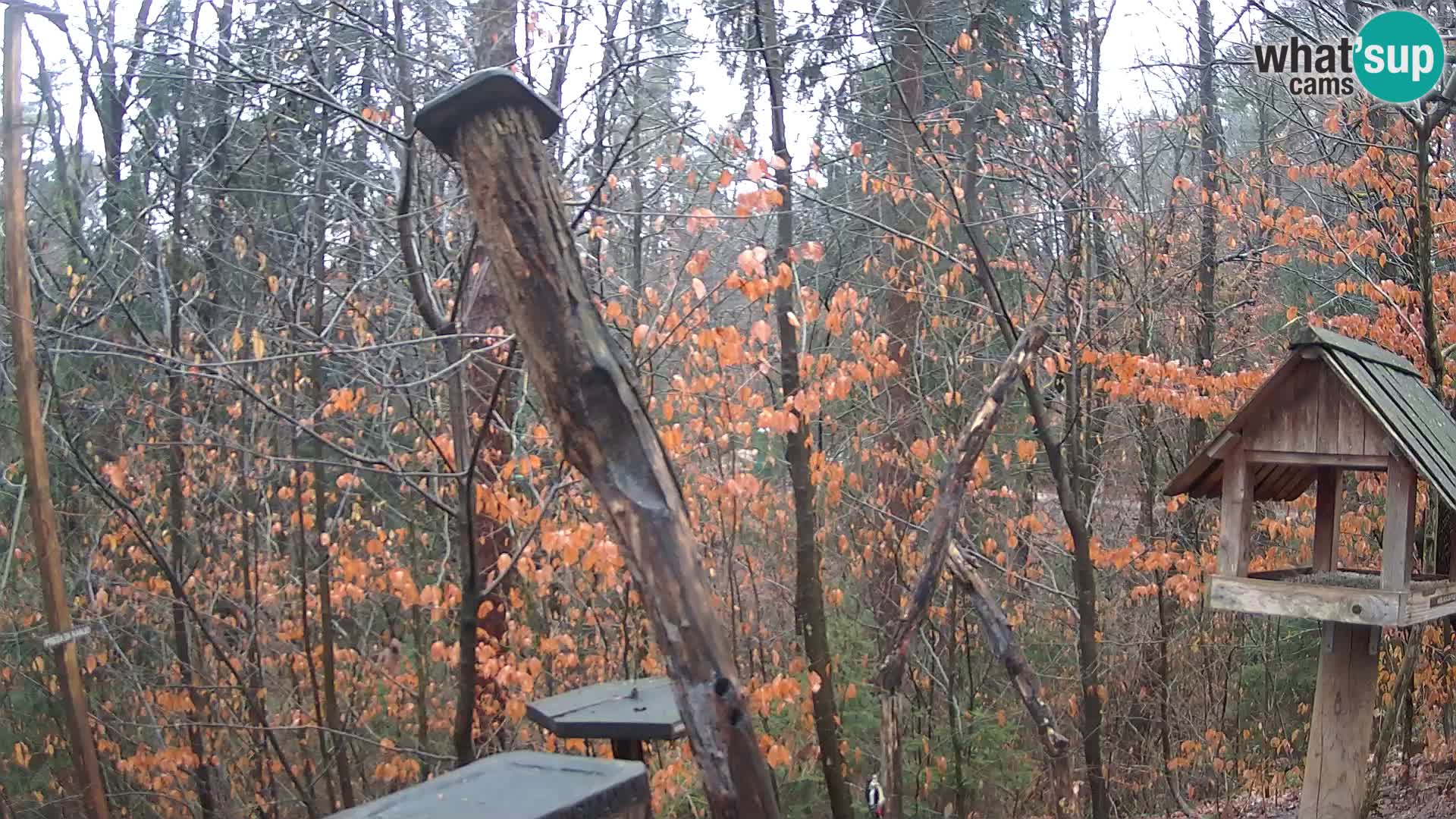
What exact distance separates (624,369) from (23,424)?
432 centimetres

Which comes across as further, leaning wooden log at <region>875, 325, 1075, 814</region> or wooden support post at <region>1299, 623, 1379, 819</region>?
leaning wooden log at <region>875, 325, 1075, 814</region>

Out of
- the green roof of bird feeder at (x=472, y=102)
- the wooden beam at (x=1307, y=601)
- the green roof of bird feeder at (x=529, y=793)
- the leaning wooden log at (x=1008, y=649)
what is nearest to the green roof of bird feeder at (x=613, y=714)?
Answer: the green roof of bird feeder at (x=529, y=793)

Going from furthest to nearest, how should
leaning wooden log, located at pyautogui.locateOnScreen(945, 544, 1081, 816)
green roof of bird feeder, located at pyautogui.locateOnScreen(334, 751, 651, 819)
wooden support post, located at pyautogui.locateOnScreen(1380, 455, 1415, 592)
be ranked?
leaning wooden log, located at pyautogui.locateOnScreen(945, 544, 1081, 816), wooden support post, located at pyautogui.locateOnScreen(1380, 455, 1415, 592), green roof of bird feeder, located at pyautogui.locateOnScreen(334, 751, 651, 819)

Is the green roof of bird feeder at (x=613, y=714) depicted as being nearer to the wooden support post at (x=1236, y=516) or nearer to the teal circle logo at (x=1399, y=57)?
the wooden support post at (x=1236, y=516)

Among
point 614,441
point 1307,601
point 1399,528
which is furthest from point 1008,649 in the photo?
point 614,441

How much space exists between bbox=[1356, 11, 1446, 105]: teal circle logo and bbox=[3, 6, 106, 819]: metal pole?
695cm

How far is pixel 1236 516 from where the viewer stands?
4234 millimetres

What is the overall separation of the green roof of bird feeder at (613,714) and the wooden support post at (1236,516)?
2237 mm

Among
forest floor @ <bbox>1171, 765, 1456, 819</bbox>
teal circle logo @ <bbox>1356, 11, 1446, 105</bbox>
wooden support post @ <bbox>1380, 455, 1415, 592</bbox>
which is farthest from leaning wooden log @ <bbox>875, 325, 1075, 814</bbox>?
forest floor @ <bbox>1171, 765, 1456, 819</bbox>

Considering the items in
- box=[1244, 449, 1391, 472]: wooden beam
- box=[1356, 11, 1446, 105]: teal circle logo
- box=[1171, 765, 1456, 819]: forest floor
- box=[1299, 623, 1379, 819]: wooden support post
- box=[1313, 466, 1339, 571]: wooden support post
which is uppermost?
box=[1356, 11, 1446, 105]: teal circle logo

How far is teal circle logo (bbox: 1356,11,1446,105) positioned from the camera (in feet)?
18.0

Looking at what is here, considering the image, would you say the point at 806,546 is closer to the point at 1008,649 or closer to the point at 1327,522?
the point at 1008,649

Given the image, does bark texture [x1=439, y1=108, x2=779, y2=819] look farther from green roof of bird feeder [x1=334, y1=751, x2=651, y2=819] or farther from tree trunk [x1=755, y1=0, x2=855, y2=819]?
tree trunk [x1=755, y1=0, x2=855, y2=819]

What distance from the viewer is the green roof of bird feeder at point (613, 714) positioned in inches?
149
